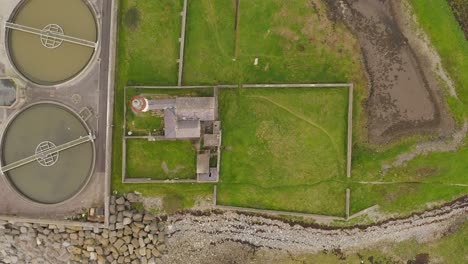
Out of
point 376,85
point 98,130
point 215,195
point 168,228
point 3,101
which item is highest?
point 376,85

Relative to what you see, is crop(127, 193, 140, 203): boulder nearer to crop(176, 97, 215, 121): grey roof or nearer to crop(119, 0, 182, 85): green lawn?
crop(176, 97, 215, 121): grey roof

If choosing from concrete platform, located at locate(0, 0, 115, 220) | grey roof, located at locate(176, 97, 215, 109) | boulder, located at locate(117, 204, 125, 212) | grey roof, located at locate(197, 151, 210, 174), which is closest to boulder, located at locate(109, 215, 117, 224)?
boulder, located at locate(117, 204, 125, 212)

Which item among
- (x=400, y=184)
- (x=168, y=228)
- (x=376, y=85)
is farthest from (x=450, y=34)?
(x=168, y=228)

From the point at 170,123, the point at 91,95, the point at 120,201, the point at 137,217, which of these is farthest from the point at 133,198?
the point at 91,95

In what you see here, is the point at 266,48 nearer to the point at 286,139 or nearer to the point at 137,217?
the point at 286,139

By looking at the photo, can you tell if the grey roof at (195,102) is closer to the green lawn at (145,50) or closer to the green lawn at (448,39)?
the green lawn at (145,50)

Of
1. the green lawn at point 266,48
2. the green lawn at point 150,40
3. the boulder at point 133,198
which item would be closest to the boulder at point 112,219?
the boulder at point 133,198

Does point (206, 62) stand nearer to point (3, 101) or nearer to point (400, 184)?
point (3, 101)
